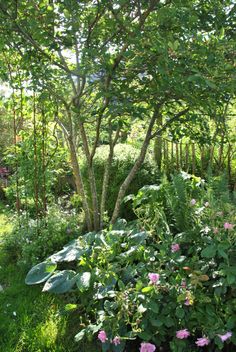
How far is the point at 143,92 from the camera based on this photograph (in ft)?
9.50

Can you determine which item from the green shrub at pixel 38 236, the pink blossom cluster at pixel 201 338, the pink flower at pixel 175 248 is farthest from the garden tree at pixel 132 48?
the pink blossom cluster at pixel 201 338

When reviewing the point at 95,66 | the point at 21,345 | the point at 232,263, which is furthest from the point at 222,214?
the point at 21,345

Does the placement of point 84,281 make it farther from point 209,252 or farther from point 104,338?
point 209,252

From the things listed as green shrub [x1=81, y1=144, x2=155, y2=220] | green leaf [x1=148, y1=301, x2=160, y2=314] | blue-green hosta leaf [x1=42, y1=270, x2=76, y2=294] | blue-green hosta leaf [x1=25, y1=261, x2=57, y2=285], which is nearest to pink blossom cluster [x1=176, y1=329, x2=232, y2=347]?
green leaf [x1=148, y1=301, x2=160, y2=314]

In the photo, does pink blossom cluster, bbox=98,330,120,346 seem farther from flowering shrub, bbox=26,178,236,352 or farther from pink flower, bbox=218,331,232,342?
pink flower, bbox=218,331,232,342

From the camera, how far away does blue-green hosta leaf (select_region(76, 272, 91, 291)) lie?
2.45m

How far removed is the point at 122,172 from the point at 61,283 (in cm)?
199

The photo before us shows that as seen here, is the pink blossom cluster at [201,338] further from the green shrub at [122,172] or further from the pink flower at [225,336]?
the green shrub at [122,172]

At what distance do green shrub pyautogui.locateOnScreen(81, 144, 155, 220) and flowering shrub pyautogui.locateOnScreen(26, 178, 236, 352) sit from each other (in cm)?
161

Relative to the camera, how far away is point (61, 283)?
2793mm

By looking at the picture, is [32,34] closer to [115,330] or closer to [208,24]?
[208,24]

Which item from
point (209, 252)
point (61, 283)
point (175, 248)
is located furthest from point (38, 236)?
point (209, 252)

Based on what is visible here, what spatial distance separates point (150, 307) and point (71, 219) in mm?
2119

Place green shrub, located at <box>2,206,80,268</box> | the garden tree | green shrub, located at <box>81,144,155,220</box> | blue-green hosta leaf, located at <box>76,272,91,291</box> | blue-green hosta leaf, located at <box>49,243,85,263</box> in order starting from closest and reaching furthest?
the garden tree
blue-green hosta leaf, located at <box>76,272,91,291</box>
blue-green hosta leaf, located at <box>49,243,85,263</box>
green shrub, located at <box>2,206,80,268</box>
green shrub, located at <box>81,144,155,220</box>
